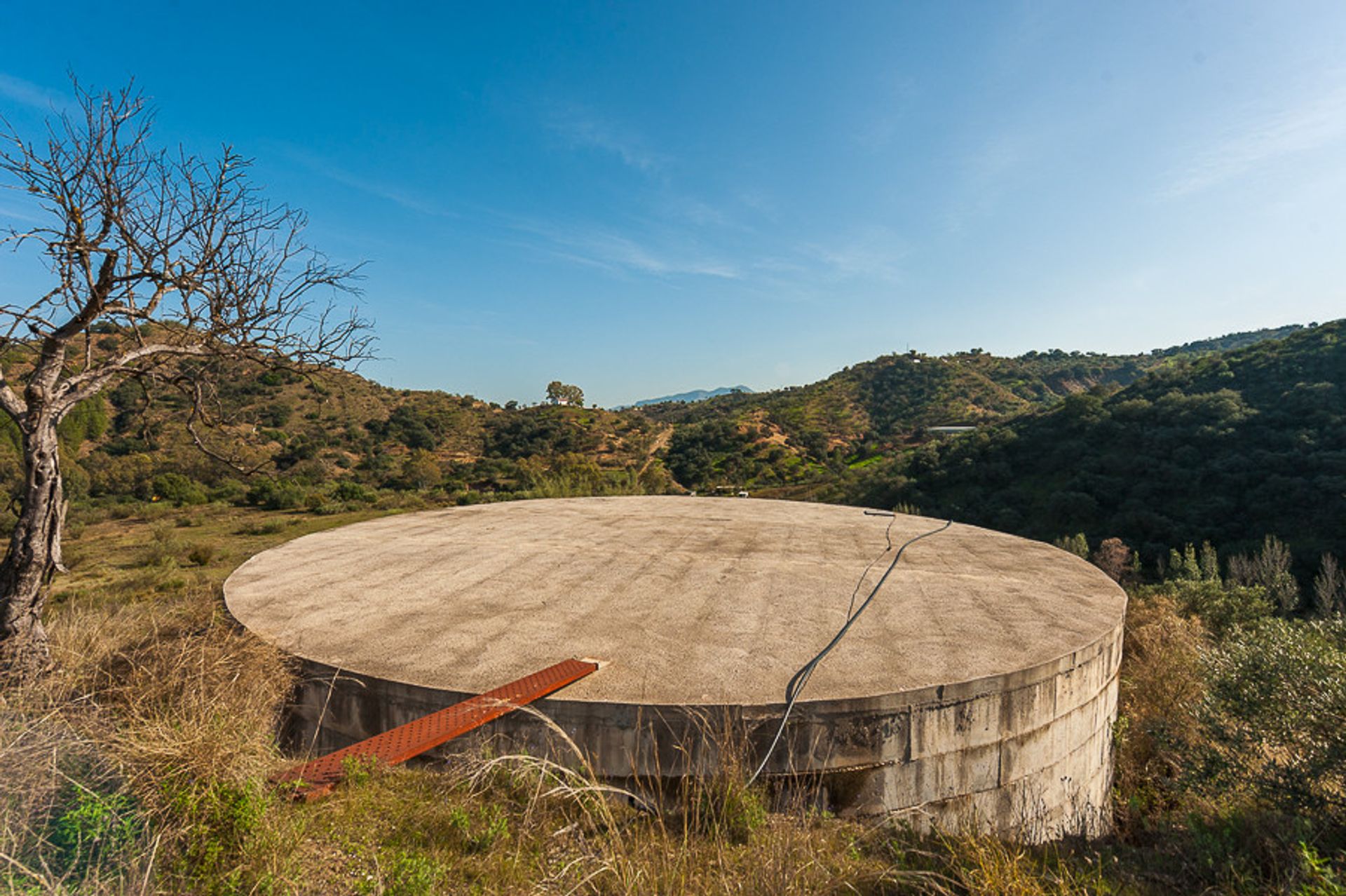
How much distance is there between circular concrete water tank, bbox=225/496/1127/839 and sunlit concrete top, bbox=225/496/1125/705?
25mm

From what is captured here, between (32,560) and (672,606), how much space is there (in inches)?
179

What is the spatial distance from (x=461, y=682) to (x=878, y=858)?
262cm

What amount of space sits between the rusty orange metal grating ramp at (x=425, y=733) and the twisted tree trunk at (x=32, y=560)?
2.27m

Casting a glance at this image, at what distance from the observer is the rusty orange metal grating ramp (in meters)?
3.22

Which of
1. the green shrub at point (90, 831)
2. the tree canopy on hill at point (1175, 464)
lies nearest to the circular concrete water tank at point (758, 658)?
the green shrub at point (90, 831)

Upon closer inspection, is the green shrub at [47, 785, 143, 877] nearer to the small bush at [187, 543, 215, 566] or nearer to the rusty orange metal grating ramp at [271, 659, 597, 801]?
the rusty orange metal grating ramp at [271, 659, 597, 801]

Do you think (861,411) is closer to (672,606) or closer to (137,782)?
(672,606)

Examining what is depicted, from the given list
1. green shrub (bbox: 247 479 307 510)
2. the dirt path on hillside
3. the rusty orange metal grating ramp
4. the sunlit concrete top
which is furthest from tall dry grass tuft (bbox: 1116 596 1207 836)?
the dirt path on hillside

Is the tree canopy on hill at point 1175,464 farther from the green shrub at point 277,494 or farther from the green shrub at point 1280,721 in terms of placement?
the green shrub at point 277,494

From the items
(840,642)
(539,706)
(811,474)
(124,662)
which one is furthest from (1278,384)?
(124,662)

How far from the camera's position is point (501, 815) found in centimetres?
310

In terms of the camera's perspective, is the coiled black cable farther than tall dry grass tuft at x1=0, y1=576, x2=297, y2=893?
Yes

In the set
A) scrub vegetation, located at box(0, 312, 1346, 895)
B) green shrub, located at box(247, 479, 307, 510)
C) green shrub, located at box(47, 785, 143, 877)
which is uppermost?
green shrub, located at box(47, 785, 143, 877)

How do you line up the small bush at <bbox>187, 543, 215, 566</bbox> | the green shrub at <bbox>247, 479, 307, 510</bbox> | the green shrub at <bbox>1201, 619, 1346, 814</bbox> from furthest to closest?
the green shrub at <bbox>247, 479, 307, 510</bbox> < the small bush at <bbox>187, 543, 215, 566</bbox> < the green shrub at <bbox>1201, 619, 1346, 814</bbox>
